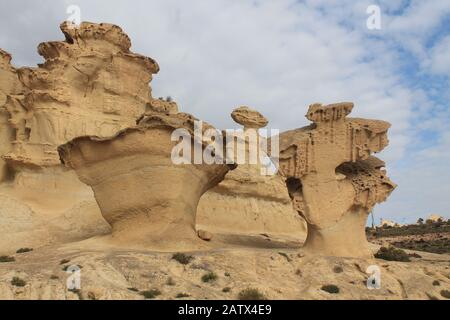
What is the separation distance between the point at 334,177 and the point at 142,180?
657 cm

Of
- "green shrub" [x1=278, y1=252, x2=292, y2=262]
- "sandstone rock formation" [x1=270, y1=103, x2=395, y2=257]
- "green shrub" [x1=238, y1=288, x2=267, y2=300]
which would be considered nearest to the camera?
"green shrub" [x1=238, y1=288, x2=267, y2=300]

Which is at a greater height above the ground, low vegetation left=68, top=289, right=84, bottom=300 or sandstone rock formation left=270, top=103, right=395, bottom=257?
sandstone rock formation left=270, top=103, right=395, bottom=257

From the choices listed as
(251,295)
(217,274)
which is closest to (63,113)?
(217,274)

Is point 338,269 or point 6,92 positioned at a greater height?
point 6,92

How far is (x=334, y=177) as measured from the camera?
51.9ft

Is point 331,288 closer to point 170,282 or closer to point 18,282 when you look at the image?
point 170,282

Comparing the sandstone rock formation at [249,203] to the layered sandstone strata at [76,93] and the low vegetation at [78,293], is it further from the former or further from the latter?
the low vegetation at [78,293]

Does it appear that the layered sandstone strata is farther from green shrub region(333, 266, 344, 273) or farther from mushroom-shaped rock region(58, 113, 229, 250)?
green shrub region(333, 266, 344, 273)

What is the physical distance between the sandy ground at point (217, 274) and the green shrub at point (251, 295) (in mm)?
199

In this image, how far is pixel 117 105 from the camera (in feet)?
84.4

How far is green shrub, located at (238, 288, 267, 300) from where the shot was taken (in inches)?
412

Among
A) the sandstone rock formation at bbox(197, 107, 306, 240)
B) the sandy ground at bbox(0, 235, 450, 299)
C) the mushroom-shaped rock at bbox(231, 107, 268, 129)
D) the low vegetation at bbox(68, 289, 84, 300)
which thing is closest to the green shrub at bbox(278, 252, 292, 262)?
the sandy ground at bbox(0, 235, 450, 299)

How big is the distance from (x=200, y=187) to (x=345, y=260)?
6027 mm

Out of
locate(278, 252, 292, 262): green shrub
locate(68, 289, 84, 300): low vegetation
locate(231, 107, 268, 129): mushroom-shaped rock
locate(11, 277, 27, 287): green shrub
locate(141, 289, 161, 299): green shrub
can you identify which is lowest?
locate(141, 289, 161, 299): green shrub
